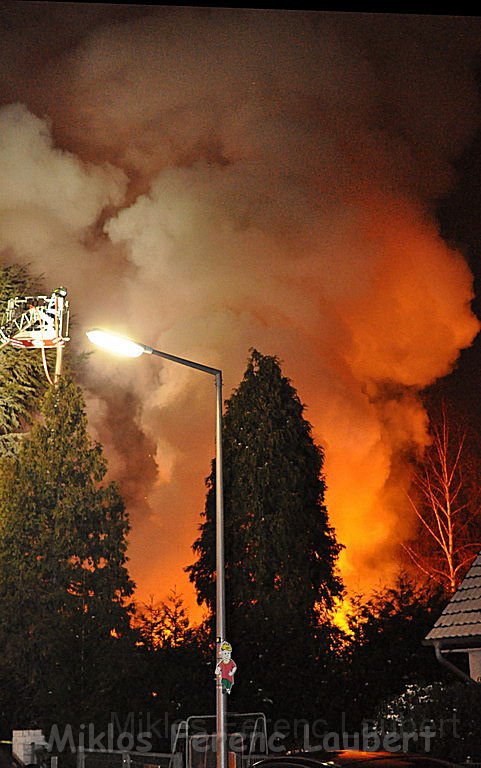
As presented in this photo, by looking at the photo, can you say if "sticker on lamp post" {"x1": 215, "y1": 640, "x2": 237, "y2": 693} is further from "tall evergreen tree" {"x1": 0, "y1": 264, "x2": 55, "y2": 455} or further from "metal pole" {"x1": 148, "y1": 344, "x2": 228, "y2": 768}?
"tall evergreen tree" {"x1": 0, "y1": 264, "x2": 55, "y2": 455}

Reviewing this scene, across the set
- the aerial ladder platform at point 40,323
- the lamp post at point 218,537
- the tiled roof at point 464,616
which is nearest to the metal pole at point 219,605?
the lamp post at point 218,537

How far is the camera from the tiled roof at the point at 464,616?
12.9 m

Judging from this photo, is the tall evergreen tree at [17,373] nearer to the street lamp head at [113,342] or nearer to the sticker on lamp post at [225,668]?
the street lamp head at [113,342]

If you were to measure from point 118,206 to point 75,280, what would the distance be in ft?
6.21

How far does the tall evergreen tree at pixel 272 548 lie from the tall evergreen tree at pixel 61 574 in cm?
186

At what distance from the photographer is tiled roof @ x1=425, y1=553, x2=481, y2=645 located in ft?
42.4

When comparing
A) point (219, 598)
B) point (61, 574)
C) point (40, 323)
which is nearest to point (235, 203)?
point (40, 323)

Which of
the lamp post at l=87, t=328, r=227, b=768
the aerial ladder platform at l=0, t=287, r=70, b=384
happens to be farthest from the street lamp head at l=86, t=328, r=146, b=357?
the aerial ladder platform at l=0, t=287, r=70, b=384

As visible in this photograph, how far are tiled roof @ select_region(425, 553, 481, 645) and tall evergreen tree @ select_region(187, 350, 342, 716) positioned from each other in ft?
15.3

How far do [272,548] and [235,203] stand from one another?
760cm

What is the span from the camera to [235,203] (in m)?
22.8

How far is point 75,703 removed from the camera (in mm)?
18500

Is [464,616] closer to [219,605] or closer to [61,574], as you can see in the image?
[219,605]

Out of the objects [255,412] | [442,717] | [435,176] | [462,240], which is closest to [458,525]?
[255,412]
